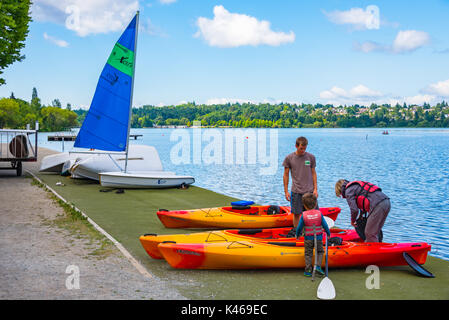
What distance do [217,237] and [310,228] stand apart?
5.81ft

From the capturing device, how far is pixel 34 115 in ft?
525

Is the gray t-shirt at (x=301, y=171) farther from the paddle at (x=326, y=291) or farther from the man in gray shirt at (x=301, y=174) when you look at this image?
the paddle at (x=326, y=291)

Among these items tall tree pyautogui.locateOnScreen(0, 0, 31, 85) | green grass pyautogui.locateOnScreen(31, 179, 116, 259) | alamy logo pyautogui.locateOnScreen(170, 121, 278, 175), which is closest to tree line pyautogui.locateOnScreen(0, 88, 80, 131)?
alamy logo pyautogui.locateOnScreen(170, 121, 278, 175)

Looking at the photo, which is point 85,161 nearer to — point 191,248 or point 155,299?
point 191,248

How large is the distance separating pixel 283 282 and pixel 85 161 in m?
13.6

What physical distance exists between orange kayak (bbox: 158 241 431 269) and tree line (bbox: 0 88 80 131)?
14219 cm

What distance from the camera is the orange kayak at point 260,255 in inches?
284

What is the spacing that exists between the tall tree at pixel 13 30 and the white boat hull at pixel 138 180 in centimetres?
860

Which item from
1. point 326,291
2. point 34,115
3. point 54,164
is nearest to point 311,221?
point 326,291

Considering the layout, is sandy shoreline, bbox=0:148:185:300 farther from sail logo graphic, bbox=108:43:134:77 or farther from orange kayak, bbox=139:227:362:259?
sail logo graphic, bbox=108:43:134:77

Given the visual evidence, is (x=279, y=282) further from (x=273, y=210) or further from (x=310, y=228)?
(x=273, y=210)

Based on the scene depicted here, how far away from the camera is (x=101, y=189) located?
16.7 metres

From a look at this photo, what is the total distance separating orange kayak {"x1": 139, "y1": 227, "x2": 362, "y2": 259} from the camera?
7.66 metres
